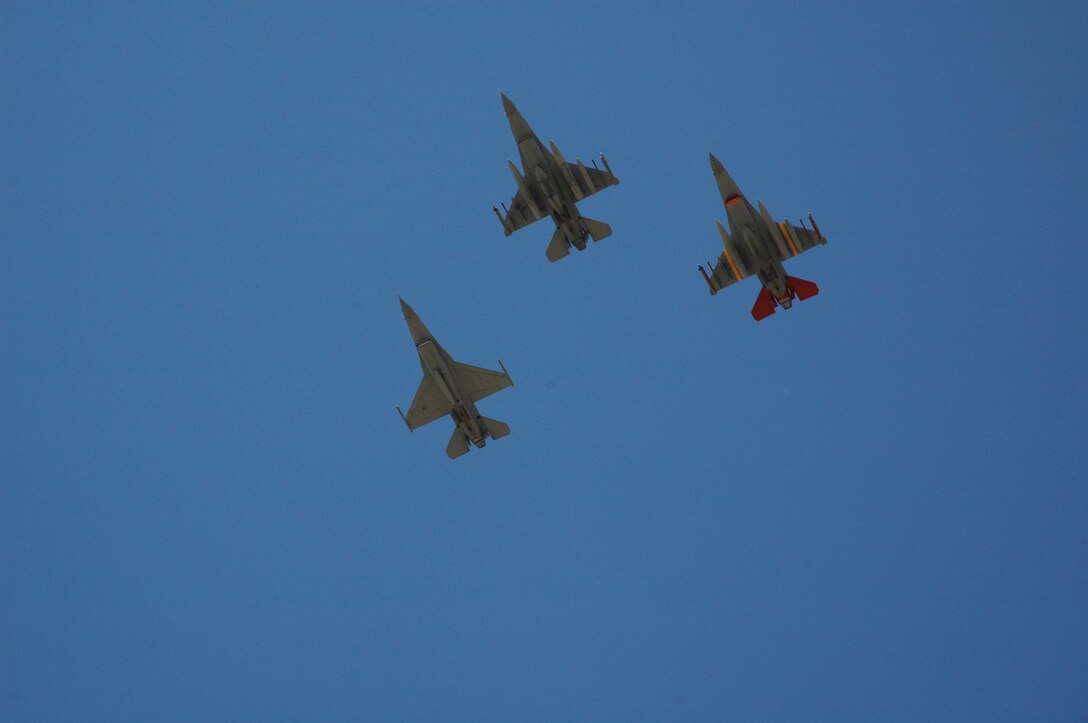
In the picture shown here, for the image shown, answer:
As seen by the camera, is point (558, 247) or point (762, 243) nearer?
point (762, 243)

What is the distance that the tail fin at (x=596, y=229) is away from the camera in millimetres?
57125

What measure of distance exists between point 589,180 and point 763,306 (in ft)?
31.8

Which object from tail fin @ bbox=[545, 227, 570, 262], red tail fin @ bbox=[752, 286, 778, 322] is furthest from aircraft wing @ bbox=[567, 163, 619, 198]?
red tail fin @ bbox=[752, 286, 778, 322]

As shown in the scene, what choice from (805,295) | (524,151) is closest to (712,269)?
(805,295)

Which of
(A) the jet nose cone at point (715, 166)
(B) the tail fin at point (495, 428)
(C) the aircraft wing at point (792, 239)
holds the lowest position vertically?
(B) the tail fin at point (495, 428)

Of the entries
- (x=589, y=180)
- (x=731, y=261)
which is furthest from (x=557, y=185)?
(x=731, y=261)

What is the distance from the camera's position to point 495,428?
179ft

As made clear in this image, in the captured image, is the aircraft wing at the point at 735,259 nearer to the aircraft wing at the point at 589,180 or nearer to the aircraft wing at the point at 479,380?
the aircraft wing at the point at 589,180

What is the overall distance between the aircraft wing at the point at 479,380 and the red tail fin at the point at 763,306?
450 inches

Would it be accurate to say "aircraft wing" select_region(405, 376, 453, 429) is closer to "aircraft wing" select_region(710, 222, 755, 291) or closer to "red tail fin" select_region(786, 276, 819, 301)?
"aircraft wing" select_region(710, 222, 755, 291)

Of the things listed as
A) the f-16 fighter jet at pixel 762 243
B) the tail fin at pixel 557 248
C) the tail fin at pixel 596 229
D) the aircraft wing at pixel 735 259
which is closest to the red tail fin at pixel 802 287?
the f-16 fighter jet at pixel 762 243

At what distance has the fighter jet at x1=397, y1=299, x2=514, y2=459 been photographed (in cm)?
5419

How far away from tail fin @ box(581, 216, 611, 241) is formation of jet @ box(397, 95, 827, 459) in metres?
0.05

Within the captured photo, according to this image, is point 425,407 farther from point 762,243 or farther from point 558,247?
point 762,243
